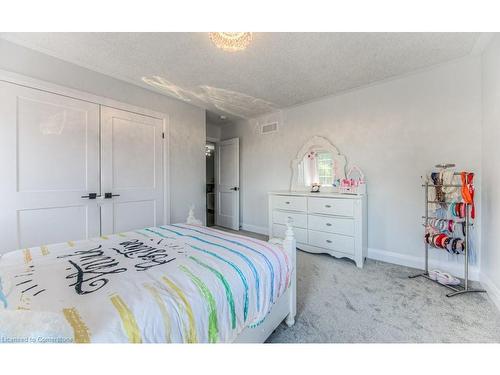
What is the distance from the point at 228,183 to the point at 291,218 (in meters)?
1.91

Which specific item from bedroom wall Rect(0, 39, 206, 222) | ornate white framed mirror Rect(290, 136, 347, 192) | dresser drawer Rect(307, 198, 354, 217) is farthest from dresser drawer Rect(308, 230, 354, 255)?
bedroom wall Rect(0, 39, 206, 222)

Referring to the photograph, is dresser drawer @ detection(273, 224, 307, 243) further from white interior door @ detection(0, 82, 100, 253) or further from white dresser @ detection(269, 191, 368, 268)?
white interior door @ detection(0, 82, 100, 253)

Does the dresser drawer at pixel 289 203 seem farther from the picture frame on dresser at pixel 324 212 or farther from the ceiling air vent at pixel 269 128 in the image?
the ceiling air vent at pixel 269 128

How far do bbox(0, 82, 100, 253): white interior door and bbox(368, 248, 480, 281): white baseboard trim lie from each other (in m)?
3.60

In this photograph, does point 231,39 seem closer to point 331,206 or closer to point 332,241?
point 331,206

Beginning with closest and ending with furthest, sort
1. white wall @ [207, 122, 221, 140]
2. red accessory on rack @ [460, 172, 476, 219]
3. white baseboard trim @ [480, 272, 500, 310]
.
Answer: white baseboard trim @ [480, 272, 500, 310]
red accessory on rack @ [460, 172, 476, 219]
white wall @ [207, 122, 221, 140]

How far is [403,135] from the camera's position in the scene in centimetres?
261

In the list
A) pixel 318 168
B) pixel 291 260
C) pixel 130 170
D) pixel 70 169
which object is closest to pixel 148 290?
pixel 291 260

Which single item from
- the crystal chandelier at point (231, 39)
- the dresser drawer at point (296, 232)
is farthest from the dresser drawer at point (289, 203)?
the crystal chandelier at point (231, 39)

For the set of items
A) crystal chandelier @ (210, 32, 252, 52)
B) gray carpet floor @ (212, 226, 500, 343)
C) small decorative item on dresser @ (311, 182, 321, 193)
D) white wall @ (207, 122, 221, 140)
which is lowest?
gray carpet floor @ (212, 226, 500, 343)

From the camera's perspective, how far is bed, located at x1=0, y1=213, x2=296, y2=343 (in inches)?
26.1

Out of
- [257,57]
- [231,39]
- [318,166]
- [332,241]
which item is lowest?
[332,241]
